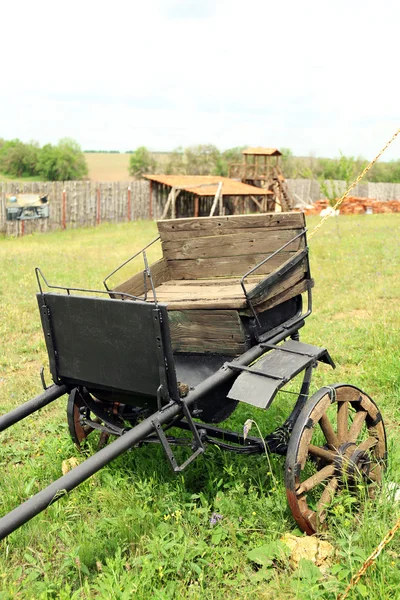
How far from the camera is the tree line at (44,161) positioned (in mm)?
50406

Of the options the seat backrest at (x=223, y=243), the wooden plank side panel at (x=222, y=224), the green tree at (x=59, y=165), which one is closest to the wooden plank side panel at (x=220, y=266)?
the seat backrest at (x=223, y=243)

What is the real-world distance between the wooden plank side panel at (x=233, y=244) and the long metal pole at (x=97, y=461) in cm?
115

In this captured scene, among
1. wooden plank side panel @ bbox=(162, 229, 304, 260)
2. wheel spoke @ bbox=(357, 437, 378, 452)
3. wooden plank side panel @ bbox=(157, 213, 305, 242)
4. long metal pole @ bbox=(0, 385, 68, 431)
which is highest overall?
wooden plank side panel @ bbox=(157, 213, 305, 242)

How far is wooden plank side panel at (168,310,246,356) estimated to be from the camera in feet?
13.1

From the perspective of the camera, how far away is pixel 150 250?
1823cm

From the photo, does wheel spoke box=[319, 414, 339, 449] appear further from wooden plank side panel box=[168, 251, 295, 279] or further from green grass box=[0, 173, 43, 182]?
green grass box=[0, 173, 43, 182]

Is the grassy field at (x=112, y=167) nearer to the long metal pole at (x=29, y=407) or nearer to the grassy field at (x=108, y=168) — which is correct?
the grassy field at (x=108, y=168)

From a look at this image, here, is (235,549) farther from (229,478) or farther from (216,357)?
(216,357)

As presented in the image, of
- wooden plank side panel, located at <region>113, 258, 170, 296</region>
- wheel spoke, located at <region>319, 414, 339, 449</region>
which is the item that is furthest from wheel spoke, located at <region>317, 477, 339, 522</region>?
wooden plank side panel, located at <region>113, 258, 170, 296</region>

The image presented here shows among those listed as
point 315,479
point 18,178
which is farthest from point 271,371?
point 18,178

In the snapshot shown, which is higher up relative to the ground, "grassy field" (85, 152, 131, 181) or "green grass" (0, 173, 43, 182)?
"grassy field" (85, 152, 131, 181)

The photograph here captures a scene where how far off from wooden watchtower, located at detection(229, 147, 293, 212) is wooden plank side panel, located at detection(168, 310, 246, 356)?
1158 inches

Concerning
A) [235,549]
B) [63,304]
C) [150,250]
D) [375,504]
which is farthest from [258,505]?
[150,250]

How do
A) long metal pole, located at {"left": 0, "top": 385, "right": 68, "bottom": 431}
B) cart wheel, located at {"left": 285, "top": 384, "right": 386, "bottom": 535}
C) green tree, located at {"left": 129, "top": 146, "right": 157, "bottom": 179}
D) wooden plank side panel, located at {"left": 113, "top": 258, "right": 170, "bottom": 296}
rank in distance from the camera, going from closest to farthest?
cart wheel, located at {"left": 285, "top": 384, "right": 386, "bottom": 535}
long metal pole, located at {"left": 0, "top": 385, "right": 68, "bottom": 431}
wooden plank side panel, located at {"left": 113, "top": 258, "right": 170, "bottom": 296}
green tree, located at {"left": 129, "top": 146, "right": 157, "bottom": 179}
